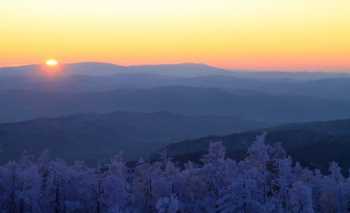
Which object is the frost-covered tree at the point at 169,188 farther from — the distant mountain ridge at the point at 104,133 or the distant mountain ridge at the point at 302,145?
the distant mountain ridge at the point at 104,133

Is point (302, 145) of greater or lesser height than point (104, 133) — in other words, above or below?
above

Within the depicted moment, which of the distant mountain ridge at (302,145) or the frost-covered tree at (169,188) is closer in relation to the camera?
the frost-covered tree at (169,188)

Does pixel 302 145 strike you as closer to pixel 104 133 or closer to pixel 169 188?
pixel 169 188

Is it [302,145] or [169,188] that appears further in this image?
[302,145]

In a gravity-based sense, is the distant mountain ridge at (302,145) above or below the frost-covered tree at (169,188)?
below

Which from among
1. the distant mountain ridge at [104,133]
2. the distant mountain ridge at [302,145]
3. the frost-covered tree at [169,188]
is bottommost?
the distant mountain ridge at [104,133]

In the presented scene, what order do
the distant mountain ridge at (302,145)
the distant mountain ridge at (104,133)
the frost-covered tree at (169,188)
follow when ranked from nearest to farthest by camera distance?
the frost-covered tree at (169,188), the distant mountain ridge at (302,145), the distant mountain ridge at (104,133)

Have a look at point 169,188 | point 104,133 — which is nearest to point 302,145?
point 169,188

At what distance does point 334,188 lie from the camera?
106 feet

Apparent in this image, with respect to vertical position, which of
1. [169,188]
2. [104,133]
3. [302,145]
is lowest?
[104,133]

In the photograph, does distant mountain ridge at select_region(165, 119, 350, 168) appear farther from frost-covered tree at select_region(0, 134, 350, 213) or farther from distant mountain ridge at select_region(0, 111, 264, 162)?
frost-covered tree at select_region(0, 134, 350, 213)

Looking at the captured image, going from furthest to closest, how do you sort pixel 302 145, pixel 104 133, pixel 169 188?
1. pixel 104 133
2. pixel 302 145
3. pixel 169 188

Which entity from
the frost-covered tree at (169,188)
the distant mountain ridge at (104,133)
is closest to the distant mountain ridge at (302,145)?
the distant mountain ridge at (104,133)

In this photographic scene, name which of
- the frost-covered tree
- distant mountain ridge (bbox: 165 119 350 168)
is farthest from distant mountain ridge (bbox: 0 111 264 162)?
the frost-covered tree
